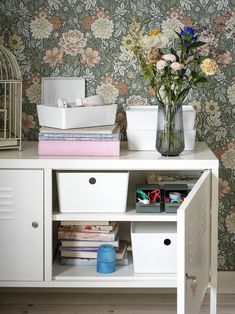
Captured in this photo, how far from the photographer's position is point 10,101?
3201mm

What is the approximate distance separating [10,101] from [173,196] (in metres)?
0.83

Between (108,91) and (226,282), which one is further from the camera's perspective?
(226,282)

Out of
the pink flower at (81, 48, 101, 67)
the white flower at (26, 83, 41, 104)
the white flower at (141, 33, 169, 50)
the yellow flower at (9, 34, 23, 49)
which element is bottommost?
the white flower at (26, 83, 41, 104)

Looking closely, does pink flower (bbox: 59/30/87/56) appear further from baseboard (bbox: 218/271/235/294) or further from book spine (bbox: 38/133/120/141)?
baseboard (bbox: 218/271/235/294)

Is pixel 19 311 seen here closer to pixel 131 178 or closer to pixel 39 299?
pixel 39 299

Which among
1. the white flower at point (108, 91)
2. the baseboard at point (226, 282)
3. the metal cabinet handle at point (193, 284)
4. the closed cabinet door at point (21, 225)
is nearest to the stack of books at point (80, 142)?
the closed cabinet door at point (21, 225)

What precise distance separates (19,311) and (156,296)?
64 centimetres

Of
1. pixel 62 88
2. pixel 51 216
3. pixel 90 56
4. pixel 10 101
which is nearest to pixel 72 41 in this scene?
pixel 90 56

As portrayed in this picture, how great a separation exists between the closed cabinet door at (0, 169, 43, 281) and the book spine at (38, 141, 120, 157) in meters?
0.13

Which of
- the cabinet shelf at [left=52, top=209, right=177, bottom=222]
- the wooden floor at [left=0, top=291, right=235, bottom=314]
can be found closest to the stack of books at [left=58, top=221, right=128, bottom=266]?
the cabinet shelf at [left=52, top=209, right=177, bottom=222]

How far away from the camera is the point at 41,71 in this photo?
11.0 feet

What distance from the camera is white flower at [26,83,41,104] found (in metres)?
3.36

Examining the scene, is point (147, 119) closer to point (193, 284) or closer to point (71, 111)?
point (71, 111)

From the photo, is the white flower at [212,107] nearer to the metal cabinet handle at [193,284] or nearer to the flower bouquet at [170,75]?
the flower bouquet at [170,75]
